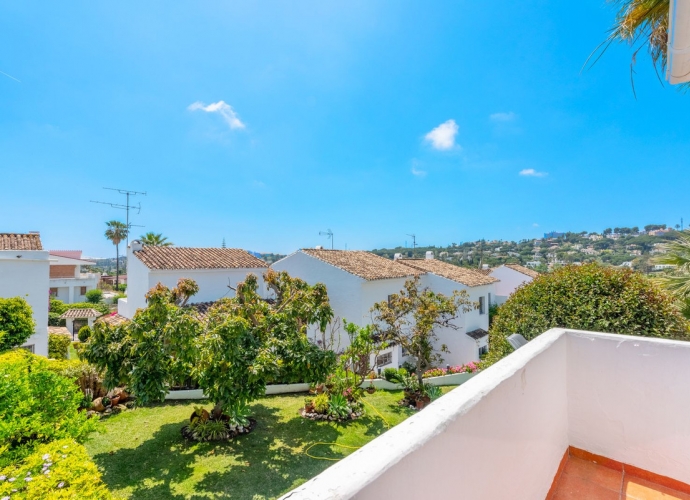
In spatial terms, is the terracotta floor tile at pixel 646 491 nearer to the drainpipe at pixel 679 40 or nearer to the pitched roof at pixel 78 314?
the drainpipe at pixel 679 40

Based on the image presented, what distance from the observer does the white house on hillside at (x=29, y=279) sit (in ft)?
50.3

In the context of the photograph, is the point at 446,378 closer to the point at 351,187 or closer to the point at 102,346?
the point at 102,346

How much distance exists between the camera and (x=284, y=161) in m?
24.3

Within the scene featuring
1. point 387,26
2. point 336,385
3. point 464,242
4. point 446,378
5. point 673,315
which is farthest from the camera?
point 464,242

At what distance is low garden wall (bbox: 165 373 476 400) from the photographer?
13.7 m

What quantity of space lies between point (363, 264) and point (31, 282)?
1898cm

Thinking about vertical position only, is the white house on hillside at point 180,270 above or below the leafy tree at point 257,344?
above

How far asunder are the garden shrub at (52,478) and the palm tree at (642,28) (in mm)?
8033

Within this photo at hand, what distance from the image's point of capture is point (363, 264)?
912 inches

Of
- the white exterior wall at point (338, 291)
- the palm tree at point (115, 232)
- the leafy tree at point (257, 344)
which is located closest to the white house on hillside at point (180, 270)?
the white exterior wall at point (338, 291)

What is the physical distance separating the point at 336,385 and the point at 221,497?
19.6 ft

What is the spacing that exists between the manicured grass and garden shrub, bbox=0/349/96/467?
1.09 m

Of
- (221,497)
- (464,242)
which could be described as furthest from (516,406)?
(464,242)

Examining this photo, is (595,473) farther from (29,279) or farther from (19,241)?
(19,241)
